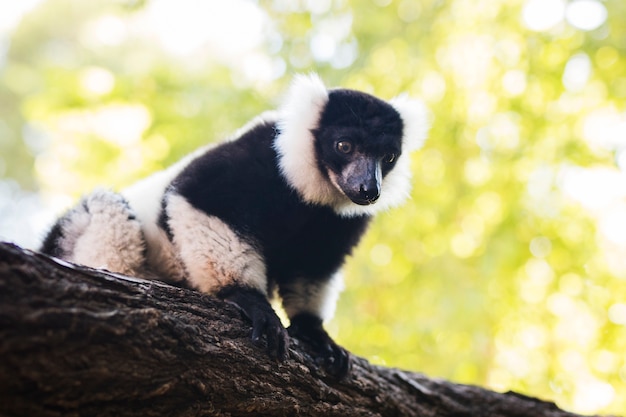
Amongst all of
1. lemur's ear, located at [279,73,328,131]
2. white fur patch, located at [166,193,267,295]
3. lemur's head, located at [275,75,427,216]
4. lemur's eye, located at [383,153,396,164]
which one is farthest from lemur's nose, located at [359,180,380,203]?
white fur patch, located at [166,193,267,295]

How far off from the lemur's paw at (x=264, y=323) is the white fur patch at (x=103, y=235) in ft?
3.13

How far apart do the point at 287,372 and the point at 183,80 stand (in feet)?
17.6

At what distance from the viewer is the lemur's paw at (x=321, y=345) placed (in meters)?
4.27

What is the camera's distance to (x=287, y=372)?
3.79 metres

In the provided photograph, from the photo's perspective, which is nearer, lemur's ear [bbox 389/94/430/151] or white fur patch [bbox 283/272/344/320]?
white fur patch [bbox 283/272/344/320]

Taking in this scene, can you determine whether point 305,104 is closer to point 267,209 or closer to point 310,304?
point 267,209

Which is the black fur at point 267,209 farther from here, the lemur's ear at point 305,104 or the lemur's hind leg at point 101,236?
the lemur's hind leg at point 101,236

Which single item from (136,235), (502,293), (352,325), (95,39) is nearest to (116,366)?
(136,235)

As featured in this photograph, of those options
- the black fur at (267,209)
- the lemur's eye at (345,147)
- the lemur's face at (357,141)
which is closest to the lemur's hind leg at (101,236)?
the black fur at (267,209)

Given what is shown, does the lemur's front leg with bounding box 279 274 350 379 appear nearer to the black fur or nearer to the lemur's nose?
the black fur

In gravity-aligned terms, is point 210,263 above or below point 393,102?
below

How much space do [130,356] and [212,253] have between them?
1573mm

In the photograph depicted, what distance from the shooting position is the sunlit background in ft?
23.7

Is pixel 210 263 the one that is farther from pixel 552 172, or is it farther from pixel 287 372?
pixel 552 172
